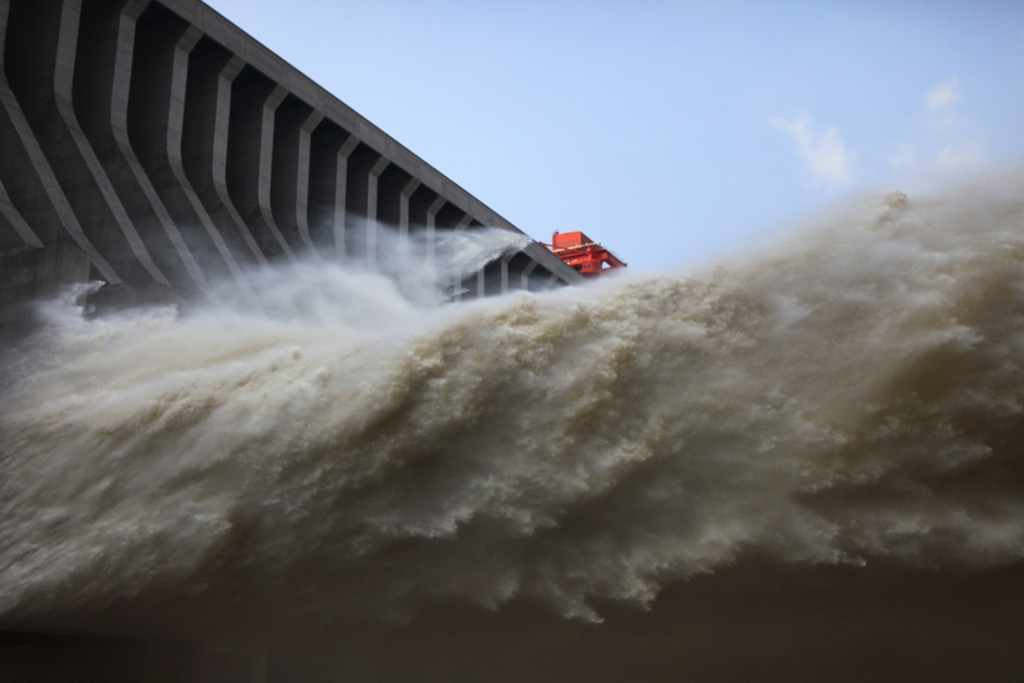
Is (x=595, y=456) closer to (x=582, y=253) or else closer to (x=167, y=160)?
(x=167, y=160)

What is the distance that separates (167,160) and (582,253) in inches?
1695

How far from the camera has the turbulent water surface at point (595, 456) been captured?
8.44 m

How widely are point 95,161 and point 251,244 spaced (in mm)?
4143

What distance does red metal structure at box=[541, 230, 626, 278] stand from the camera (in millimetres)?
62719

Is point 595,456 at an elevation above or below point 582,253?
below

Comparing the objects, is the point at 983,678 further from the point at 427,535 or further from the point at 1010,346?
the point at 427,535

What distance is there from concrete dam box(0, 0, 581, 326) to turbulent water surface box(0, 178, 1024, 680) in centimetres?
646

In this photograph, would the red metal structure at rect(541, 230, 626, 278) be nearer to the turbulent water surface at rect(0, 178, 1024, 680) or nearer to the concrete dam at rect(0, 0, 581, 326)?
the concrete dam at rect(0, 0, 581, 326)

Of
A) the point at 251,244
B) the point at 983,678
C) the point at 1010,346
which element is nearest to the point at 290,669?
the point at 983,678

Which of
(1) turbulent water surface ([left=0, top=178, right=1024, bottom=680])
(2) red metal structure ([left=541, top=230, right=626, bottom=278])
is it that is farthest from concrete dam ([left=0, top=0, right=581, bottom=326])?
(2) red metal structure ([left=541, top=230, right=626, bottom=278])

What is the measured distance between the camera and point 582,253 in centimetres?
6294

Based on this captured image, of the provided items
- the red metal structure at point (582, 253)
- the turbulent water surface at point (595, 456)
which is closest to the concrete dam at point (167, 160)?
the turbulent water surface at point (595, 456)

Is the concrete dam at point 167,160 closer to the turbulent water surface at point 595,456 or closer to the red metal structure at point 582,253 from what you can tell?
the turbulent water surface at point 595,456

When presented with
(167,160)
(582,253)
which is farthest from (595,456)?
(582,253)
